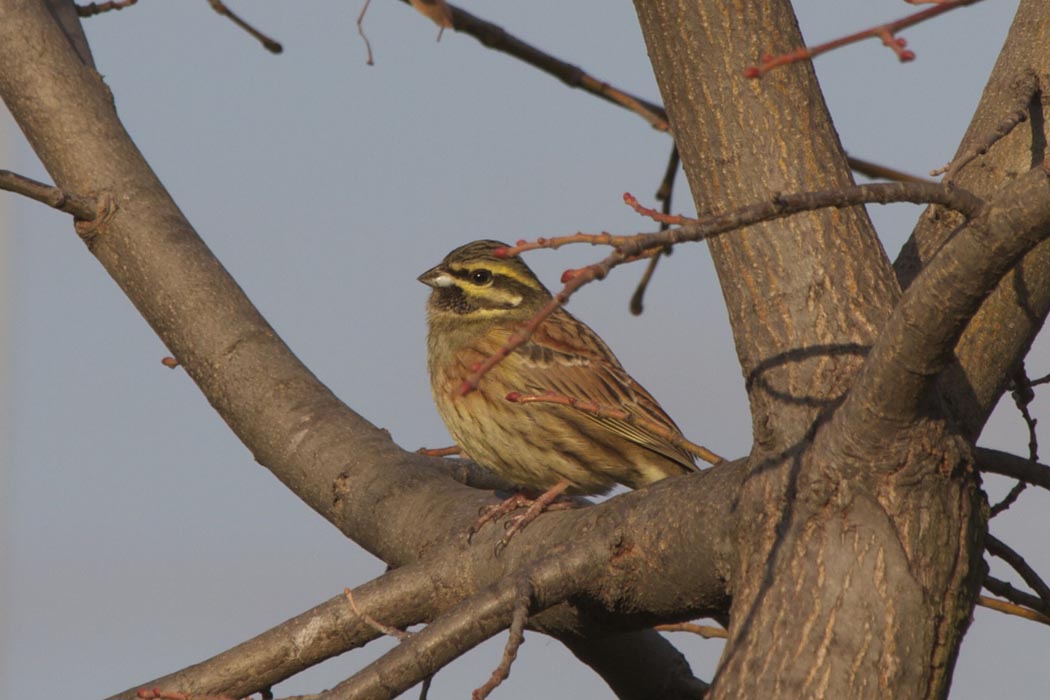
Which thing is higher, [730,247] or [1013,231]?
[730,247]

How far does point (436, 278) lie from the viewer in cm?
791

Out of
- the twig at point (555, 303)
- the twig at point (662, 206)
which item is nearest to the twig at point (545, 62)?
the twig at point (662, 206)

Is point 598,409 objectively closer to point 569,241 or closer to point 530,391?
point 569,241

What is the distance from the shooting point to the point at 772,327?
419 cm

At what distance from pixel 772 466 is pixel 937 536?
18.5 inches

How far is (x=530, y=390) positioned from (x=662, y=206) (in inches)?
56.1

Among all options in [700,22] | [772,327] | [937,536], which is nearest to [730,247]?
[772,327]

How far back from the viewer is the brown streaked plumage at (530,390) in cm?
690

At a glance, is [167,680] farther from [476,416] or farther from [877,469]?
[476,416]

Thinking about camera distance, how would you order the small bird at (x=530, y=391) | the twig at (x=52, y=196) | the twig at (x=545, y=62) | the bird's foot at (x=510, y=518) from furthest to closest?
the small bird at (x=530, y=391) → the twig at (x=545, y=62) → the twig at (x=52, y=196) → the bird's foot at (x=510, y=518)

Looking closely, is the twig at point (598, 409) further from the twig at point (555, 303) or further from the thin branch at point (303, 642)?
the twig at point (555, 303)

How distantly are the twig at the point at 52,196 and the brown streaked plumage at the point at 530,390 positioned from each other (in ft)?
5.61

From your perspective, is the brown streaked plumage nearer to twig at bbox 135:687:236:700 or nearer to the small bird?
the small bird

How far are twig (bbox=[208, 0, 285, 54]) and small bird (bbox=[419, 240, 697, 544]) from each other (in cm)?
139
